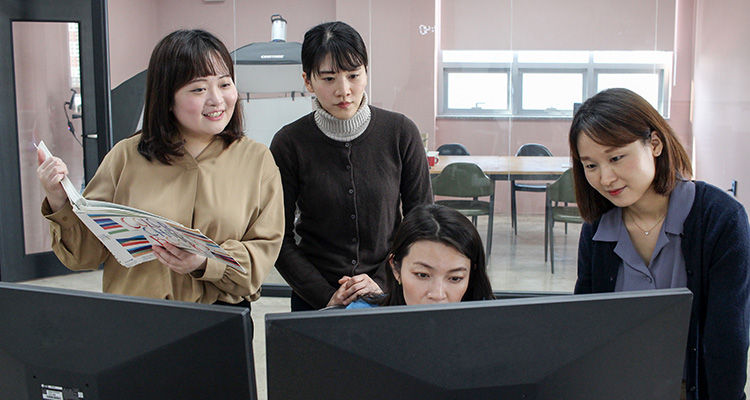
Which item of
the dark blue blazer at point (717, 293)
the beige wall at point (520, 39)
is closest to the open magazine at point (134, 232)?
the dark blue blazer at point (717, 293)

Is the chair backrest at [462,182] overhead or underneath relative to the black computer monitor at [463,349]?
underneath

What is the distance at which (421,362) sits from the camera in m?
0.68

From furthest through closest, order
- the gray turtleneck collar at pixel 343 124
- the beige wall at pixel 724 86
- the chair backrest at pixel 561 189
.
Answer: the chair backrest at pixel 561 189 < the beige wall at pixel 724 86 < the gray turtleneck collar at pixel 343 124

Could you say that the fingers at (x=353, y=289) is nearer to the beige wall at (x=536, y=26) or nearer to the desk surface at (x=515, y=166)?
the desk surface at (x=515, y=166)

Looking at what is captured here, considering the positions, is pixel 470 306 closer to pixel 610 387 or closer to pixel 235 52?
pixel 610 387

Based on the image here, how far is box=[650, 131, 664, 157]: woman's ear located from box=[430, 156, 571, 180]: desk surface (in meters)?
2.69

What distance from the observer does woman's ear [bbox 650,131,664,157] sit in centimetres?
124

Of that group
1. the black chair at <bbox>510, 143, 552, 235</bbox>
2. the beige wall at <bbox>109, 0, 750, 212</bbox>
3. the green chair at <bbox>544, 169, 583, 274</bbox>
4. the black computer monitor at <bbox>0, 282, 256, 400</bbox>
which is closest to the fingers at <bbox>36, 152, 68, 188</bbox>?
the black computer monitor at <bbox>0, 282, 256, 400</bbox>

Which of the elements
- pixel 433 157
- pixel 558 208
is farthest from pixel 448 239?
pixel 558 208

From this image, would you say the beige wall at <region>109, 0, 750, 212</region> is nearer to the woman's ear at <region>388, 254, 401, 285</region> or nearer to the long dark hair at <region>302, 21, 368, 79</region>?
the long dark hair at <region>302, 21, 368, 79</region>

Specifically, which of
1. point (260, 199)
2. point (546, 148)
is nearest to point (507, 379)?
point (260, 199)

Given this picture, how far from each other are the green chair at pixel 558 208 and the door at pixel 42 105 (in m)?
3.04

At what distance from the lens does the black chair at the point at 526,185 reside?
3.90 meters

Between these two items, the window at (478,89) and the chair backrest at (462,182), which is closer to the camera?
the window at (478,89)
